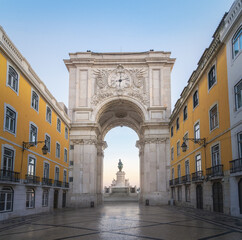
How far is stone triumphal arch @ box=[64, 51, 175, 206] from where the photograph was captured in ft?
132

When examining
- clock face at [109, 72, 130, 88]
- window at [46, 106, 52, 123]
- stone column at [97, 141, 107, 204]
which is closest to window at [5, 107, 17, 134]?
window at [46, 106, 52, 123]

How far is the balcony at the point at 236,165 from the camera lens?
16425 millimetres

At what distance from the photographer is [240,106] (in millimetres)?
16969

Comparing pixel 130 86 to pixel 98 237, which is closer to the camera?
pixel 98 237

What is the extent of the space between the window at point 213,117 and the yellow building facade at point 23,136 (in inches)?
490

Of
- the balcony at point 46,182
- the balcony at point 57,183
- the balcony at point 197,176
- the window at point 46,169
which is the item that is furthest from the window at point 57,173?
the balcony at point 197,176

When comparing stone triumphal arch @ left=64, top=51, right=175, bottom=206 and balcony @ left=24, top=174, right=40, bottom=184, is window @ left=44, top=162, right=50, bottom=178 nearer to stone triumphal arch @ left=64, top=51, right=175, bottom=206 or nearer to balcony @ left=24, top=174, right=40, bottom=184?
balcony @ left=24, top=174, right=40, bottom=184

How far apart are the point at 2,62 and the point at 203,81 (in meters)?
14.6

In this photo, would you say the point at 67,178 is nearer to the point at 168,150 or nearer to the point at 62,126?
the point at 62,126

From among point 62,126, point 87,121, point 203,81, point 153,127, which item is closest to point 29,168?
point 62,126

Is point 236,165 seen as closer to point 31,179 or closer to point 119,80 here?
point 31,179

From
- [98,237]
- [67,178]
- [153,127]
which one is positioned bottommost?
[98,237]

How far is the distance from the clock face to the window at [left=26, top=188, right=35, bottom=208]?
22.5 m

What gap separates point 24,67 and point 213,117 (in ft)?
46.7
